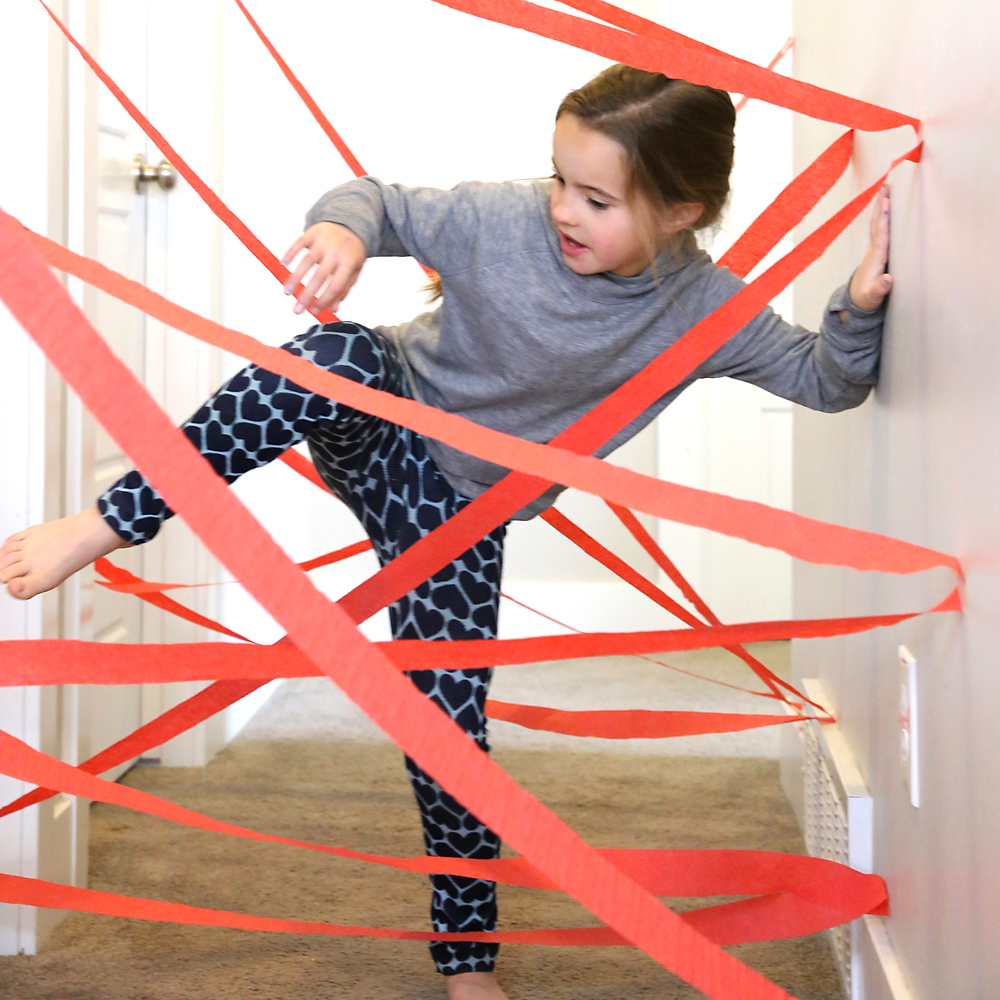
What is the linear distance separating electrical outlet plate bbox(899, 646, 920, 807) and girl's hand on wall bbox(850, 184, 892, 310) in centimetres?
31

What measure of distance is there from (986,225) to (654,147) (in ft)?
1.29

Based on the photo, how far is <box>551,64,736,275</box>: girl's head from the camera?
1.02 m

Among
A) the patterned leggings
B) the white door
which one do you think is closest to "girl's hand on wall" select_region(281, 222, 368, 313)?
the patterned leggings

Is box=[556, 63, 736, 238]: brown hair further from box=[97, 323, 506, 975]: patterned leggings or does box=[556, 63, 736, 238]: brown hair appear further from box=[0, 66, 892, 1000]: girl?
box=[97, 323, 506, 975]: patterned leggings

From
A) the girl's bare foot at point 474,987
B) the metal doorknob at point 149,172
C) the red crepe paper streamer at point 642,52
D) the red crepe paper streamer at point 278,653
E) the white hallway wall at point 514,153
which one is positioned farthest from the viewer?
the white hallway wall at point 514,153

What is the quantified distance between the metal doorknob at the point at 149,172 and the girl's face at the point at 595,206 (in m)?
0.93

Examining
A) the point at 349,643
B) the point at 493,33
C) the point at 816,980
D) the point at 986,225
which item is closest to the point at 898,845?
the point at 816,980

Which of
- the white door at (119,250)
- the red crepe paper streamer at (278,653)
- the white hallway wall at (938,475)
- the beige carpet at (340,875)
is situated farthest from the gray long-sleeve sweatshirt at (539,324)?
the white door at (119,250)

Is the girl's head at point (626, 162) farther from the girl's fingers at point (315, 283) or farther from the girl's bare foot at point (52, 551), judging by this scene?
the girl's bare foot at point (52, 551)

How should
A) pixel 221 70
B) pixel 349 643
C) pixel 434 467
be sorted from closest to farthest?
pixel 349 643 → pixel 434 467 → pixel 221 70

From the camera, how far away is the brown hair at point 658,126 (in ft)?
3.34

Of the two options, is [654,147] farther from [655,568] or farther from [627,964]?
[655,568]

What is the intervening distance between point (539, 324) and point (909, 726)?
49 cm

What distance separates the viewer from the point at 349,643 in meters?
0.53
